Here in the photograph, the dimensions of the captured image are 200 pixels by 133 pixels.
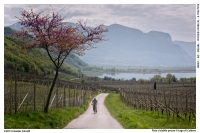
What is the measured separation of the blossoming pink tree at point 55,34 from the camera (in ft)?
58.5

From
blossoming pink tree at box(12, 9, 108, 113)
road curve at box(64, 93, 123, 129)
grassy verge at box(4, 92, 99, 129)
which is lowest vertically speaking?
road curve at box(64, 93, 123, 129)

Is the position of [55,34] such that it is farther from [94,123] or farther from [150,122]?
[150,122]

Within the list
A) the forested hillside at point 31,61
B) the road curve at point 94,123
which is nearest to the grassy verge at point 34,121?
the road curve at point 94,123

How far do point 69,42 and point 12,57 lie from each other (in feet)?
184

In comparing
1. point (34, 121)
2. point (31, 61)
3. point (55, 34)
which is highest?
point (31, 61)

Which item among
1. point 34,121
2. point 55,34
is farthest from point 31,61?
→ point 34,121

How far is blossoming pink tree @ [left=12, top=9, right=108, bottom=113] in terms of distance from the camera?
17.8 metres

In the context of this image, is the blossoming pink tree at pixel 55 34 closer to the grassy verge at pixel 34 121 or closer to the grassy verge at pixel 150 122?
the grassy verge at pixel 34 121

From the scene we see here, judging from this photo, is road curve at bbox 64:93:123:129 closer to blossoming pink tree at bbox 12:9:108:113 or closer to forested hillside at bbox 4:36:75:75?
blossoming pink tree at bbox 12:9:108:113

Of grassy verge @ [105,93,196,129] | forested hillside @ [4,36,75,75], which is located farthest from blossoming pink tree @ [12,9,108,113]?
forested hillside @ [4,36,75,75]

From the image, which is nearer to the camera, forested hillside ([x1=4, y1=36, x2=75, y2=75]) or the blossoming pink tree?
the blossoming pink tree

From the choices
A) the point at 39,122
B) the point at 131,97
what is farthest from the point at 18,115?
the point at 131,97

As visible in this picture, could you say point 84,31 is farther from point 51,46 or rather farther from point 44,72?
point 44,72

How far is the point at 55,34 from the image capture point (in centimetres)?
1802
